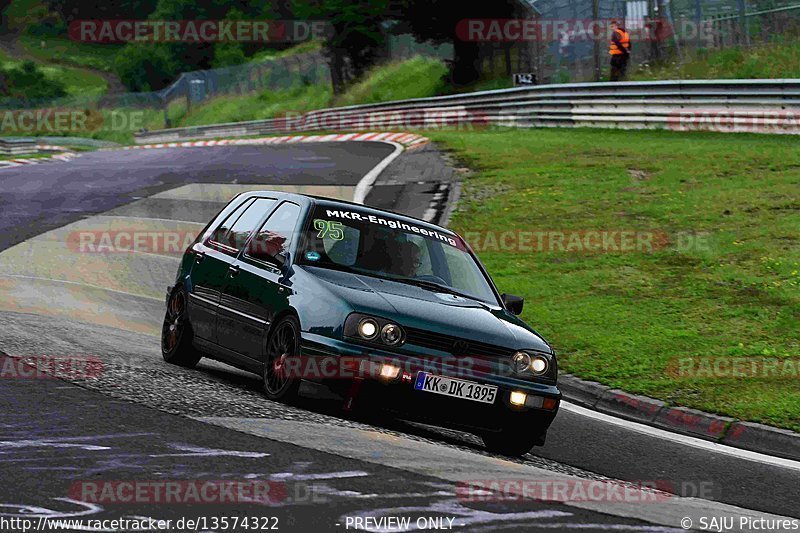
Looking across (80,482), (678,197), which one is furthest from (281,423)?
(678,197)

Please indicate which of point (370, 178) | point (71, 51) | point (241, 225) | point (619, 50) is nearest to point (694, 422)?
point (241, 225)

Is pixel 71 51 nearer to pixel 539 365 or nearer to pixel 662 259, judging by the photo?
pixel 662 259

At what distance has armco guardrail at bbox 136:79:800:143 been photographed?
25562 millimetres

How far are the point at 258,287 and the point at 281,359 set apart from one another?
34.4 inches

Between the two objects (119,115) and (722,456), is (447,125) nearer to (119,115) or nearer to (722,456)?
(722,456)

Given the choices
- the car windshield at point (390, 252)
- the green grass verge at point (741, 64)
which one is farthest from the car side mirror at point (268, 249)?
the green grass verge at point (741, 64)

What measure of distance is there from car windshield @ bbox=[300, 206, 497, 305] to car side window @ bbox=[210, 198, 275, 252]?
2.50ft

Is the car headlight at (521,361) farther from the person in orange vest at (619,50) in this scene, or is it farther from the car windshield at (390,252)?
the person in orange vest at (619,50)

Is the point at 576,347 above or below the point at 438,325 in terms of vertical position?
below

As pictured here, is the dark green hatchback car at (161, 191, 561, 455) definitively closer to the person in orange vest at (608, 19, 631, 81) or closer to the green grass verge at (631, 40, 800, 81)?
the green grass verge at (631, 40, 800, 81)

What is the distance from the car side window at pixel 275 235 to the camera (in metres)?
9.08

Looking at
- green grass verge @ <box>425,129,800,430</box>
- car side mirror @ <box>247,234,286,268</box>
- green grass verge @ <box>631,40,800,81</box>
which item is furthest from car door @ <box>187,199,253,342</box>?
green grass verge @ <box>631,40,800,81</box>

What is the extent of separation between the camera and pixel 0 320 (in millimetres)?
11109

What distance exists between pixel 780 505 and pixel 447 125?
31389 mm
